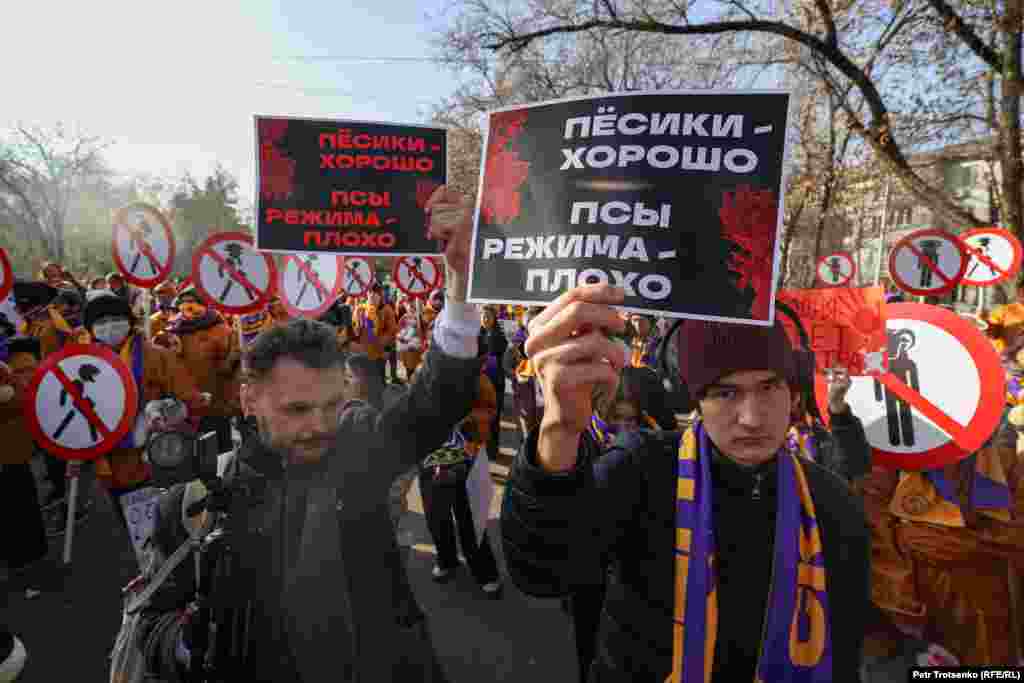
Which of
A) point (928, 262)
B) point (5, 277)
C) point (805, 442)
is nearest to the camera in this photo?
point (805, 442)

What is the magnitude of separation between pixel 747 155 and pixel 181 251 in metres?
43.1

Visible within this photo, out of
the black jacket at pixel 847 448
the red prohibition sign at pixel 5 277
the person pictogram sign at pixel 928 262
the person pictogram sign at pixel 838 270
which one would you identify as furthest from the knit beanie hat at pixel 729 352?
the person pictogram sign at pixel 838 270

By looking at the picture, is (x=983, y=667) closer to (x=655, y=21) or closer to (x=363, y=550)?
(x=363, y=550)

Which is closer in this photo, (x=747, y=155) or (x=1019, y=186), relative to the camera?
(x=747, y=155)

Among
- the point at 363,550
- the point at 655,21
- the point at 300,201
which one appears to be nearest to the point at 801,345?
the point at 363,550

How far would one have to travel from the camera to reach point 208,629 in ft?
4.58

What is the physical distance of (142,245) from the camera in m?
5.32

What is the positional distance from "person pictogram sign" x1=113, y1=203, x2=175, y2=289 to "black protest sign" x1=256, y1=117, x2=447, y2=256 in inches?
140

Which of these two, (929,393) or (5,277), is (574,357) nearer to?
(929,393)

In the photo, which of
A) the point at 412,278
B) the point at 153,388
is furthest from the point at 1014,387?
the point at 412,278

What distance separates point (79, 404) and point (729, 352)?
13.9ft

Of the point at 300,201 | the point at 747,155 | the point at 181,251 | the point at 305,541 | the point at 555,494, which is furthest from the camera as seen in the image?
the point at 181,251

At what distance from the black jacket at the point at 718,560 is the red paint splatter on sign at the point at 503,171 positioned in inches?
25.8

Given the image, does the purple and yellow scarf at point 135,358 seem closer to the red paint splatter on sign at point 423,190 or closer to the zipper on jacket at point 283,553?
the red paint splatter on sign at point 423,190
